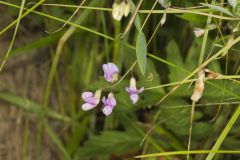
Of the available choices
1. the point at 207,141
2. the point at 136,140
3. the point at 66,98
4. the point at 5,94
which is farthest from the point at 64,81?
the point at 207,141

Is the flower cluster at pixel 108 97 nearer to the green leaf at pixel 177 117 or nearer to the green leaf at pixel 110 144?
the green leaf at pixel 177 117

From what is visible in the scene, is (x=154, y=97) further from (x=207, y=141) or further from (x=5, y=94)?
(x=5, y=94)

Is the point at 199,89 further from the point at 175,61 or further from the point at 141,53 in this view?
the point at 175,61

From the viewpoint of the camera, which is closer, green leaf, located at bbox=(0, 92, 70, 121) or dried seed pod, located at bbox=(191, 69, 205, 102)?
dried seed pod, located at bbox=(191, 69, 205, 102)

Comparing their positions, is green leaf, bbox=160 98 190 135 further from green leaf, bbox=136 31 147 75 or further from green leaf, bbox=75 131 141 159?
green leaf, bbox=136 31 147 75

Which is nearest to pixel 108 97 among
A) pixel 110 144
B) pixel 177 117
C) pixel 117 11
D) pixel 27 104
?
pixel 117 11

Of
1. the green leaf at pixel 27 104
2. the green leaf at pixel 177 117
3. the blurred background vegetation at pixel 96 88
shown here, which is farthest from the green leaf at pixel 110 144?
the green leaf at pixel 27 104

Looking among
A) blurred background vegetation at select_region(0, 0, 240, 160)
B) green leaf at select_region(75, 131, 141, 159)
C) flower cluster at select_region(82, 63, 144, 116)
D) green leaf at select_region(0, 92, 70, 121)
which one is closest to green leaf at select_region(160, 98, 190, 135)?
blurred background vegetation at select_region(0, 0, 240, 160)

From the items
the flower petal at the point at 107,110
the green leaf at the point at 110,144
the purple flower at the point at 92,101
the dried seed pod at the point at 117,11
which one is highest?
the dried seed pod at the point at 117,11
